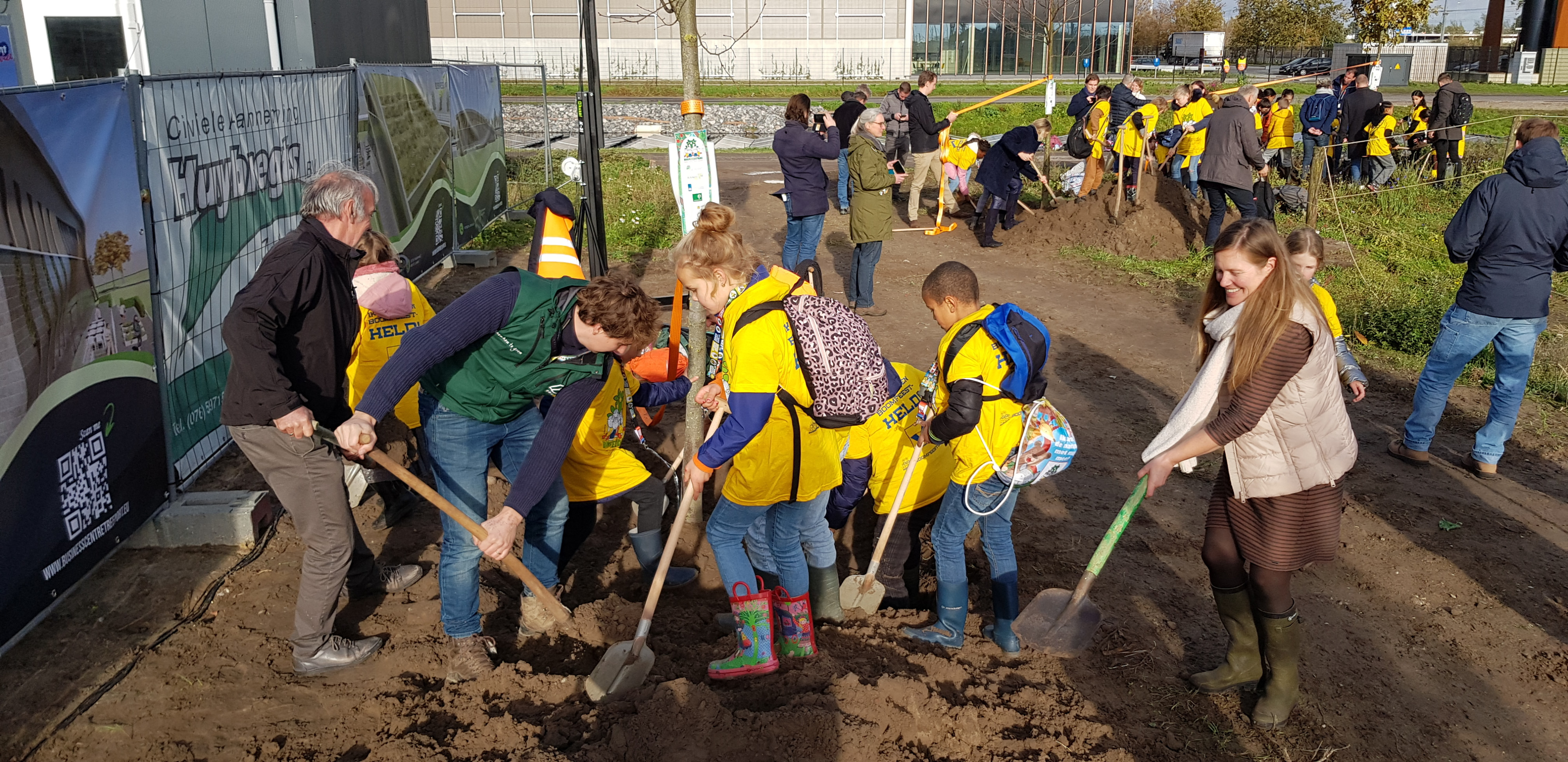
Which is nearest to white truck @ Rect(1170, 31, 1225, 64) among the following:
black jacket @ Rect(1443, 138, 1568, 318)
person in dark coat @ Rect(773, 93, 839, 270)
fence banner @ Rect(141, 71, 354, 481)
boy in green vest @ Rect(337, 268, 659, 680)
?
person in dark coat @ Rect(773, 93, 839, 270)

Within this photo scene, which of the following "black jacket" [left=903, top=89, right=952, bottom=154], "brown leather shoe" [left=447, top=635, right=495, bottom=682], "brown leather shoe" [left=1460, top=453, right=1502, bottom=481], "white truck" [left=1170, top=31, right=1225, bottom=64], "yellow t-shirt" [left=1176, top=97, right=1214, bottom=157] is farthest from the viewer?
"white truck" [left=1170, top=31, right=1225, bottom=64]

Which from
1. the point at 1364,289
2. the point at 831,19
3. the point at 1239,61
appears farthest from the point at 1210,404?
the point at 831,19

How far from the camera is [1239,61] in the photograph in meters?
35.7

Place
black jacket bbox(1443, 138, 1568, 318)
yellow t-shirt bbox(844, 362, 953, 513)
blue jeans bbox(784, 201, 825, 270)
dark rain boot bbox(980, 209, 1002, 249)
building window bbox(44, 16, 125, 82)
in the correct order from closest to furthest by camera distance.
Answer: yellow t-shirt bbox(844, 362, 953, 513), black jacket bbox(1443, 138, 1568, 318), blue jeans bbox(784, 201, 825, 270), building window bbox(44, 16, 125, 82), dark rain boot bbox(980, 209, 1002, 249)

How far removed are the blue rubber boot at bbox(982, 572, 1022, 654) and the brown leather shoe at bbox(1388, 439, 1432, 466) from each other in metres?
3.60

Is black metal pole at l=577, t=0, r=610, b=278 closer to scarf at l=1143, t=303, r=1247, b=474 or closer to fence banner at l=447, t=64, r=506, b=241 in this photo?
fence banner at l=447, t=64, r=506, b=241

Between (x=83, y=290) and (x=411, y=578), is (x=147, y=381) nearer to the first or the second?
(x=83, y=290)

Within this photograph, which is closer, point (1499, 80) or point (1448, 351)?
point (1448, 351)

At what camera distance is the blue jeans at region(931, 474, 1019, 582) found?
3.91m

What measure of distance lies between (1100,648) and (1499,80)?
49935mm

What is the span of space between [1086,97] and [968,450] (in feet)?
45.3

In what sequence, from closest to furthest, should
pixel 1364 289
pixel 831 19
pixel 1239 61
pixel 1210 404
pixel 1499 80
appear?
1. pixel 1210 404
2. pixel 1364 289
3. pixel 1239 61
4. pixel 1499 80
5. pixel 831 19

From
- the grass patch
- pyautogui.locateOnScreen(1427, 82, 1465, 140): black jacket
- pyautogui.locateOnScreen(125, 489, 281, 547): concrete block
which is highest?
pyautogui.locateOnScreen(1427, 82, 1465, 140): black jacket

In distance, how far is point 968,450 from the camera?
3.85m
